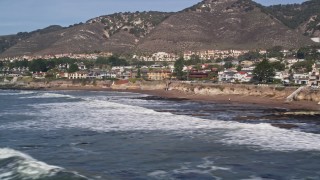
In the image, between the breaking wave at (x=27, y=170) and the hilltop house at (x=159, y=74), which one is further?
the hilltop house at (x=159, y=74)

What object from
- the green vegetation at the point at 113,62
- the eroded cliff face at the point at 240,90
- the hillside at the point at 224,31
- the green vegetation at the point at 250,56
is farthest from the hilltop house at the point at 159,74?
the hillside at the point at 224,31

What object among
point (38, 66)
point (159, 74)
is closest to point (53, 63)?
point (38, 66)

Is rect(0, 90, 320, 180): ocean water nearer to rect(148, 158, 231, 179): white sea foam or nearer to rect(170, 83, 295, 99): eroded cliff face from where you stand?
rect(148, 158, 231, 179): white sea foam

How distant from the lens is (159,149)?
858 inches

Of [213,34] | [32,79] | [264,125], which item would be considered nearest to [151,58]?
[213,34]

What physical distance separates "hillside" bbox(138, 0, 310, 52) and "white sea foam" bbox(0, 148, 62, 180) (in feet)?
450

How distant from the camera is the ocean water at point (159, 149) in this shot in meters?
16.9

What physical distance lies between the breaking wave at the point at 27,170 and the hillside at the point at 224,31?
13717cm

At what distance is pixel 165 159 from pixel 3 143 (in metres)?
9.20

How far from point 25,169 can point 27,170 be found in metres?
0.17

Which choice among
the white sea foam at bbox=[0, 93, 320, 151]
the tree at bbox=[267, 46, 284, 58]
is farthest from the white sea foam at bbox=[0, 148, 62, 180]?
the tree at bbox=[267, 46, 284, 58]

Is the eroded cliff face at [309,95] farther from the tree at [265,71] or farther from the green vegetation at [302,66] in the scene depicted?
the green vegetation at [302,66]

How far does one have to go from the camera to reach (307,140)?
23578 millimetres

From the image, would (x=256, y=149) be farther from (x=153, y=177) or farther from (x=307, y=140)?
(x=153, y=177)
